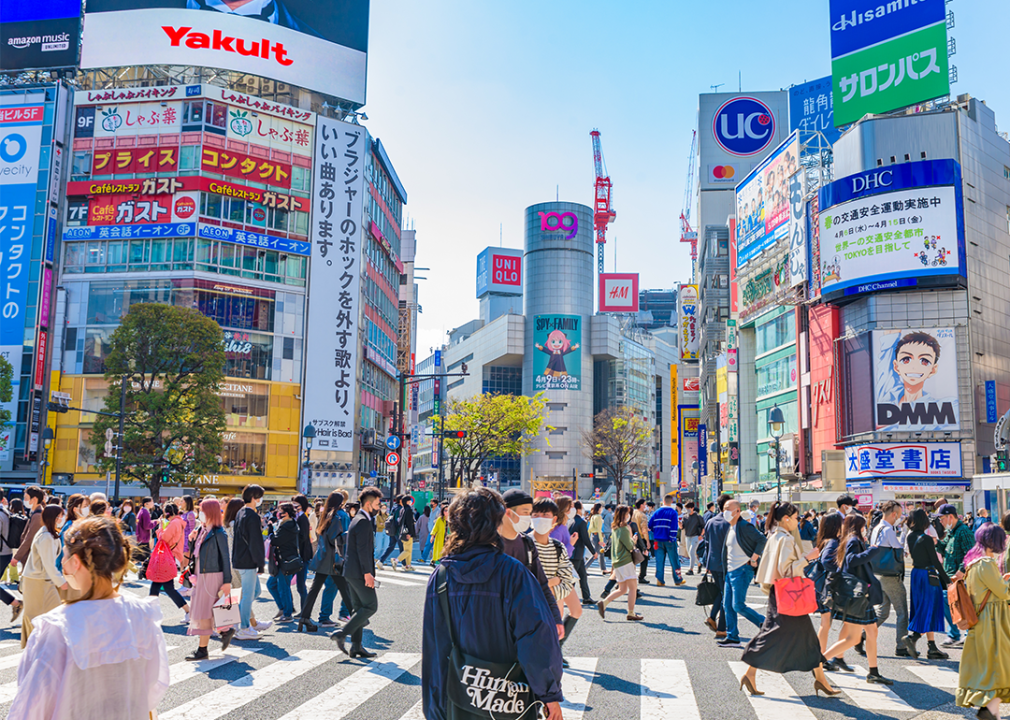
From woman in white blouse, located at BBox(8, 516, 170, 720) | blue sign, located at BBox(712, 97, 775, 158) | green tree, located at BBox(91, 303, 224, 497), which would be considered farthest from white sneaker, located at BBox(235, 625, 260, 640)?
blue sign, located at BBox(712, 97, 775, 158)

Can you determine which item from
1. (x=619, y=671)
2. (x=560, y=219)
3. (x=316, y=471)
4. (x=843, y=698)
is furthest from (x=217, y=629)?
(x=560, y=219)

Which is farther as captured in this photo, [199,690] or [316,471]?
[316,471]

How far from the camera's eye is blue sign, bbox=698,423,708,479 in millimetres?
78250

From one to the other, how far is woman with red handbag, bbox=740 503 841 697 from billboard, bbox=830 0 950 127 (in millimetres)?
46607

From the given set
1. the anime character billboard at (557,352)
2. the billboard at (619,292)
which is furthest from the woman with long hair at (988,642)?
the billboard at (619,292)

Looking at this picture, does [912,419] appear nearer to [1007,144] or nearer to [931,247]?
[931,247]

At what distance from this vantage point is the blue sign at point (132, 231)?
50125mm

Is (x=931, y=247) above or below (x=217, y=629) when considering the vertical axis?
above

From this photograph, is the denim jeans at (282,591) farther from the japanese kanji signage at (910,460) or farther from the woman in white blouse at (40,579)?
the japanese kanji signage at (910,460)

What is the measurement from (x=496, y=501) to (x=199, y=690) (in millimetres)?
5179

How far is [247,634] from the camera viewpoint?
36.6 feet

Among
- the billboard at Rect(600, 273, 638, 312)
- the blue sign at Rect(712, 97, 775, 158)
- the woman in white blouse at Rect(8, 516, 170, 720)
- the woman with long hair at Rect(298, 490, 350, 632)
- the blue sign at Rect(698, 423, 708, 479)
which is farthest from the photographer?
the billboard at Rect(600, 273, 638, 312)

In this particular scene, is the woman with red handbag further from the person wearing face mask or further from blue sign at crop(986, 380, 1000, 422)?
blue sign at crop(986, 380, 1000, 422)

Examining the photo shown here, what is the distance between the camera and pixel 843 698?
26.1 ft
